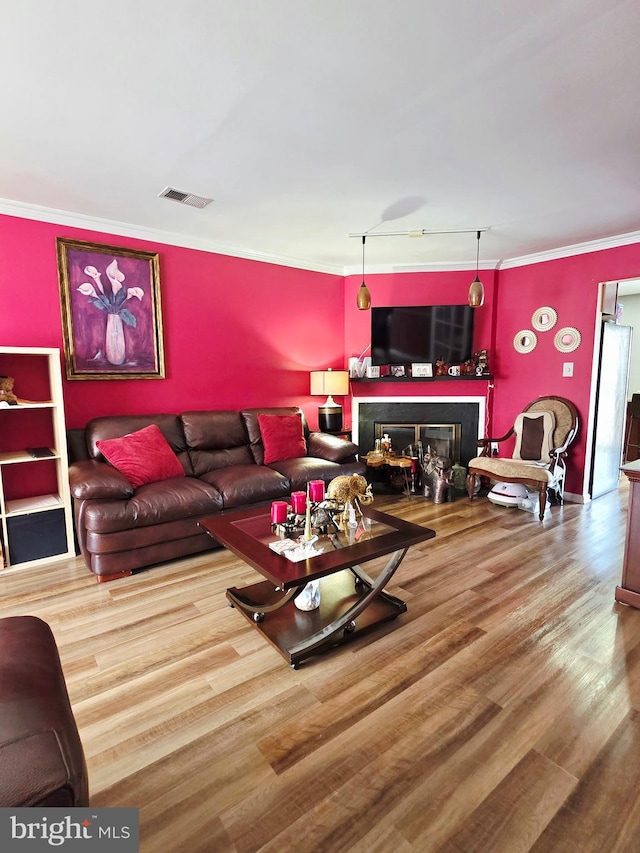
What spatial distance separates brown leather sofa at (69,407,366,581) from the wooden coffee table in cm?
61

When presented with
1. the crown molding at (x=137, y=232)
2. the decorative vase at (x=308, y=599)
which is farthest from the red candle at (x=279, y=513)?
the crown molding at (x=137, y=232)

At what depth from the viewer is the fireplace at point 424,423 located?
4879 mm

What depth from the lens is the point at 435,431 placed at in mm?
4961

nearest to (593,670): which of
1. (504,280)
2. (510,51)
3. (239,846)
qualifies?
(239,846)

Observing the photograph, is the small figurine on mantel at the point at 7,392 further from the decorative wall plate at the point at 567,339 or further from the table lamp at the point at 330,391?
the decorative wall plate at the point at 567,339

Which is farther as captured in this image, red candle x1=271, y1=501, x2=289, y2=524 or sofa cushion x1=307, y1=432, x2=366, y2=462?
sofa cushion x1=307, y1=432, x2=366, y2=462

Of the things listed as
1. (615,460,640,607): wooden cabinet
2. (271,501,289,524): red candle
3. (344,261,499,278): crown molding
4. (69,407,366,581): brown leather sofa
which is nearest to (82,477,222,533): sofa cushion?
(69,407,366,581): brown leather sofa

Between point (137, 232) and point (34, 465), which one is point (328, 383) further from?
point (34, 465)

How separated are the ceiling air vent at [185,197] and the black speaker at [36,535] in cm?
230

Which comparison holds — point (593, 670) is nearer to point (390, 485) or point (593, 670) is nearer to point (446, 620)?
point (446, 620)

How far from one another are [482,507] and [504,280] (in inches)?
102

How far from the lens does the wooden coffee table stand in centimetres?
185

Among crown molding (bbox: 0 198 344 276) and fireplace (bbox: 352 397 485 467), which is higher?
crown molding (bbox: 0 198 344 276)

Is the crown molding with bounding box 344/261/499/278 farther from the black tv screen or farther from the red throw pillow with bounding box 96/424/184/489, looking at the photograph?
the red throw pillow with bounding box 96/424/184/489
